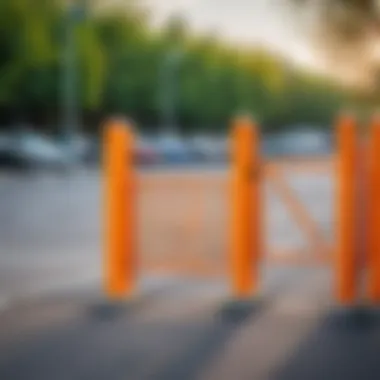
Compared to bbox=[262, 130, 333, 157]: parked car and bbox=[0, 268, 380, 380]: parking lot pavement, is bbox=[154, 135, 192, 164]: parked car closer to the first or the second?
bbox=[262, 130, 333, 157]: parked car

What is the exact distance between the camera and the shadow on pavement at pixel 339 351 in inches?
276

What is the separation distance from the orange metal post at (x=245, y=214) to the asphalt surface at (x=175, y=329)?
0.21m

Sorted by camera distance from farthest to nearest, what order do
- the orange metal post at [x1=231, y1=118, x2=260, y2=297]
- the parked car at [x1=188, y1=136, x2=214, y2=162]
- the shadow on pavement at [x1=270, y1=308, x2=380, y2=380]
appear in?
the parked car at [x1=188, y1=136, x2=214, y2=162], the orange metal post at [x1=231, y1=118, x2=260, y2=297], the shadow on pavement at [x1=270, y1=308, x2=380, y2=380]

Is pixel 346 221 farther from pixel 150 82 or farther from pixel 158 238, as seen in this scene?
pixel 150 82

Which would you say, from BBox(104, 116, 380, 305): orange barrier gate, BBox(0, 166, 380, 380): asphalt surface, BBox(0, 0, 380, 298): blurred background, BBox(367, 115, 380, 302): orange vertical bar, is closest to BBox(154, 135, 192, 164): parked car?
BBox(0, 0, 380, 298): blurred background

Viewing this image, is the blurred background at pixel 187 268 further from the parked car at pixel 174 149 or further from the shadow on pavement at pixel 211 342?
the parked car at pixel 174 149

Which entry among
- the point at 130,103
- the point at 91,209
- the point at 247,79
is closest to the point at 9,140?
the point at 130,103

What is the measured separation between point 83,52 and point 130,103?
16.0m

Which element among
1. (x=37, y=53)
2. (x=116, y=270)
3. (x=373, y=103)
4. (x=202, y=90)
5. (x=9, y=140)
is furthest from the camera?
(x=202, y=90)

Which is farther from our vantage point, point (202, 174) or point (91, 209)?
point (91, 209)

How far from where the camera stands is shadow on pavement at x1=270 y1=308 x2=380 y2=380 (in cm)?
701

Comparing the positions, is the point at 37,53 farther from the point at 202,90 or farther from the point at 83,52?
the point at 202,90

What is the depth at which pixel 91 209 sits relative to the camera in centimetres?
2227

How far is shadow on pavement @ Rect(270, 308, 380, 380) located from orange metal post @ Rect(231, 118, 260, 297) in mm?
740
